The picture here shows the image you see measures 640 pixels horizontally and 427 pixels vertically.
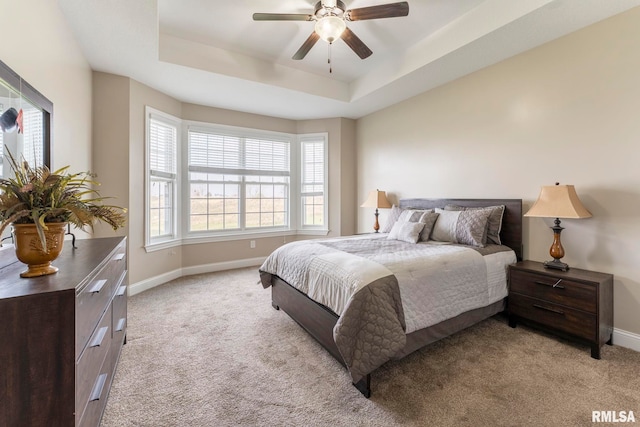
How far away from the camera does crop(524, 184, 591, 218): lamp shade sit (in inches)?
88.2

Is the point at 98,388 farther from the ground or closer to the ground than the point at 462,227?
closer to the ground

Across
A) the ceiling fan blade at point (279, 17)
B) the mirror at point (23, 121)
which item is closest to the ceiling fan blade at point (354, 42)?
the ceiling fan blade at point (279, 17)

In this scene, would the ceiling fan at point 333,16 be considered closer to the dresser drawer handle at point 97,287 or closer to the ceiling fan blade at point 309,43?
the ceiling fan blade at point 309,43

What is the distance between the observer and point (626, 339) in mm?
2238

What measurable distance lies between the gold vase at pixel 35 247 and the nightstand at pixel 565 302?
3291mm

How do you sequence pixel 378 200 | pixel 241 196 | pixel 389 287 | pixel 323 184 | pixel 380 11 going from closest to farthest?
1. pixel 389 287
2. pixel 380 11
3. pixel 378 200
4. pixel 241 196
5. pixel 323 184

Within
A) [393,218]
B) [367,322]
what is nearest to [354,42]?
[393,218]

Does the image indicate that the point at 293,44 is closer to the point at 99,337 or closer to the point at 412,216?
the point at 412,216

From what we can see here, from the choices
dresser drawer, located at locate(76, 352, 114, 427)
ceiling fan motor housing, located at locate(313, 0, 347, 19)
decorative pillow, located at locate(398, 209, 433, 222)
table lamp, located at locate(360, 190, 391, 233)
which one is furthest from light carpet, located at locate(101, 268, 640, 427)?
ceiling fan motor housing, located at locate(313, 0, 347, 19)

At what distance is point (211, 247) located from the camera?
4.46m

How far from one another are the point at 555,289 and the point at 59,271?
131 inches

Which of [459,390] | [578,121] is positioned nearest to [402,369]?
[459,390]

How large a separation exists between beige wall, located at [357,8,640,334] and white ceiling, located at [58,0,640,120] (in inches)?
7.9

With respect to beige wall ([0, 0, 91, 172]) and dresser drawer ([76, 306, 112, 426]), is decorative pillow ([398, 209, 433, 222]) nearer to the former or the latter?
dresser drawer ([76, 306, 112, 426])
